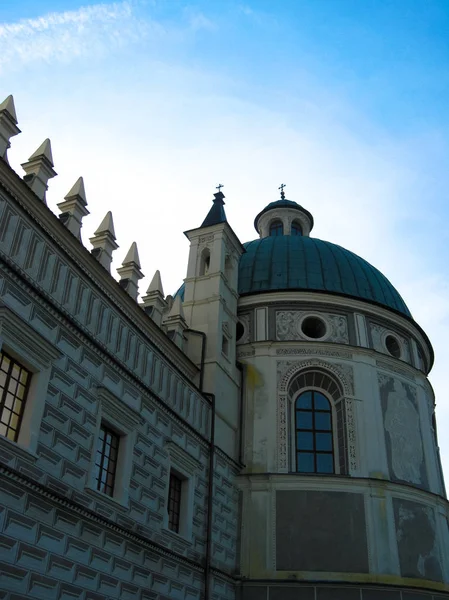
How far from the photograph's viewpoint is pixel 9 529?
10492mm

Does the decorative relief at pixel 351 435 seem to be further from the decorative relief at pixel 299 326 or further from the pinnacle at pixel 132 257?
the pinnacle at pixel 132 257

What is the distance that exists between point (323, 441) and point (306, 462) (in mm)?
938

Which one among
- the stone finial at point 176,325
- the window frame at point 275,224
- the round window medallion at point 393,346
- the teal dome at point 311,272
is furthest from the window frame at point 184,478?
the window frame at point 275,224

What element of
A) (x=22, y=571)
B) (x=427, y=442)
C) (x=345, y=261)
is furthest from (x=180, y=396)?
(x=345, y=261)

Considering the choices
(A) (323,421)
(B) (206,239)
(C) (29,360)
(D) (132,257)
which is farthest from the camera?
(B) (206,239)

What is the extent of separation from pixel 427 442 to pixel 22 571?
50.4ft

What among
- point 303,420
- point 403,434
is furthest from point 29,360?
point 403,434

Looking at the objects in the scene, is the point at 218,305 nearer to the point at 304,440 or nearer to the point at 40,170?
the point at 304,440

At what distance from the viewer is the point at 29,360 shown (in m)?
11.8

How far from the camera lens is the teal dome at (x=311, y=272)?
24.1 meters

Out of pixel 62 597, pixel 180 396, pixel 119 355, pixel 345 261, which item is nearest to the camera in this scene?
pixel 62 597

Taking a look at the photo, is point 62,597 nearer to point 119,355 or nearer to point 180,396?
point 119,355

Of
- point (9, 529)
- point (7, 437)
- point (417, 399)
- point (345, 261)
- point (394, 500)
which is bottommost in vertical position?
point (9, 529)

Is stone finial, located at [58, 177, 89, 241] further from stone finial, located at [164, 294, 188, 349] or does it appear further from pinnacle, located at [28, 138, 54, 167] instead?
stone finial, located at [164, 294, 188, 349]
